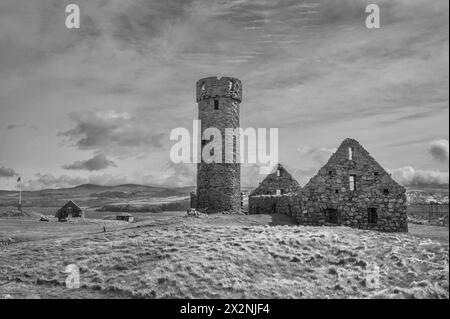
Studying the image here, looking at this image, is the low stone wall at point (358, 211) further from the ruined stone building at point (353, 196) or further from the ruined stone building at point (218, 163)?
the ruined stone building at point (218, 163)

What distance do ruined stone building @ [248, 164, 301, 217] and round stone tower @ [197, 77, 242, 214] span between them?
5.66 feet

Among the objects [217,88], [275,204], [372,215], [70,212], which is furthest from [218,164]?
[70,212]

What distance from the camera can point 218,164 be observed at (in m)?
33.9

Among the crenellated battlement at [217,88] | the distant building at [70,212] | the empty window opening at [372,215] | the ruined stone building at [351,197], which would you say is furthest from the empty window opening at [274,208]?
the distant building at [70,212]

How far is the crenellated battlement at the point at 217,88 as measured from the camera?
112 ft

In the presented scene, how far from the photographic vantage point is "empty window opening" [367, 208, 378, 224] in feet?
90.7

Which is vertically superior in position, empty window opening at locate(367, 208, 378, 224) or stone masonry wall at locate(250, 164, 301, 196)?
stone masonry wall at locate(250, 164, 301, 196)

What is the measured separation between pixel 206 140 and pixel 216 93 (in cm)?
399

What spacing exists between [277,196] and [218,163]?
552 cm

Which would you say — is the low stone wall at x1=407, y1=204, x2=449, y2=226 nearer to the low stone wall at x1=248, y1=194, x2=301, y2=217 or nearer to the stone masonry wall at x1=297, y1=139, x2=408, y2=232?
the stone masonry wall at x1=297, y1=139, x2=408, y2=232

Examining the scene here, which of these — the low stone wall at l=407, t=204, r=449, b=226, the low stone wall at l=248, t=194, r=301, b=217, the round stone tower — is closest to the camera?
the low stone wall at l=248, t=194, r=301, b=217

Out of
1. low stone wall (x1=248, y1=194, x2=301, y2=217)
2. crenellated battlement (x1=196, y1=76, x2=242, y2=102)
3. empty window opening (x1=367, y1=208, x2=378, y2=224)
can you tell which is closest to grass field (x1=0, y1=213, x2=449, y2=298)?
empty window opening (x1=367, y1=208, x2=378, y2=224)

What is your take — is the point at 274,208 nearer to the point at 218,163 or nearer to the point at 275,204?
the point at 275,204
